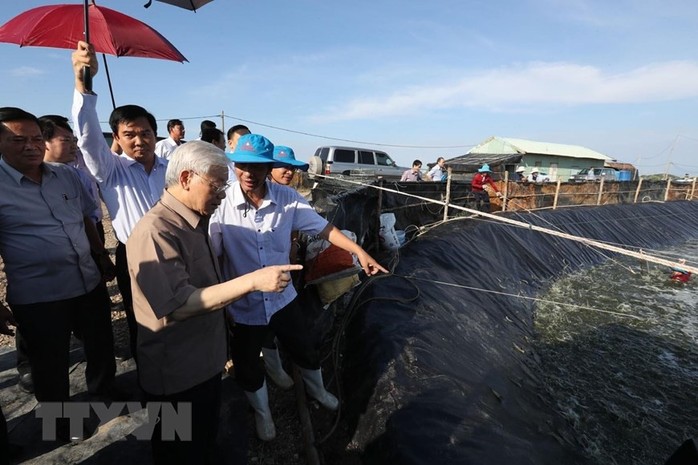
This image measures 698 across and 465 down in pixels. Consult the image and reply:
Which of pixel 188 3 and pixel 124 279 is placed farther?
pixel 188 3

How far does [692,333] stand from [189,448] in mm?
7716

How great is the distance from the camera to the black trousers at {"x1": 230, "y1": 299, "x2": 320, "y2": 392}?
89.4 inches

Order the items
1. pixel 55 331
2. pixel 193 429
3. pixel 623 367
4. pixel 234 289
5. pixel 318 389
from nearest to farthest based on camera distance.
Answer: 1. pixel 234 289
2. pixel 193 429
3. pixel 55 331
4. pixel 318 389
5. pixel 623 367

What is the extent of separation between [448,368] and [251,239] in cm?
193

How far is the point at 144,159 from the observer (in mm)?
2334

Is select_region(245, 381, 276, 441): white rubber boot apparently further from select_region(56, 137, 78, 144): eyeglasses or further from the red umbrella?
the red umbrella

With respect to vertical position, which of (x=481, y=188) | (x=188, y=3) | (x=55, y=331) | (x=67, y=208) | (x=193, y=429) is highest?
(x=188, y=3)

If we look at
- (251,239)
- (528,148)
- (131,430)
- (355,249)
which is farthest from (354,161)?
(528,148)

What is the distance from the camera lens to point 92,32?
10.6ft

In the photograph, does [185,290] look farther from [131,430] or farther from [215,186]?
[131,430]

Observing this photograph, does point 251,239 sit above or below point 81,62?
below

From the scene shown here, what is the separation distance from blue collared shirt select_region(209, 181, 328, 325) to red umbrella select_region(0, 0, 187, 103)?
230cm

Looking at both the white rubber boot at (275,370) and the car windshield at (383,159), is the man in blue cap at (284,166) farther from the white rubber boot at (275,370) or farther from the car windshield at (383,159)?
the car windshield at (383,159)

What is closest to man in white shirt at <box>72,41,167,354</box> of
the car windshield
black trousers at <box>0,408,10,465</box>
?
black trousers at <box>0,408,10,465</box>
